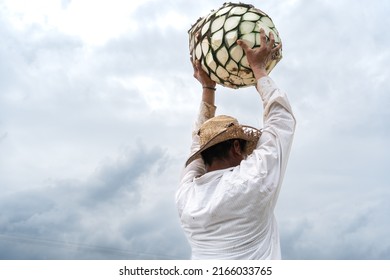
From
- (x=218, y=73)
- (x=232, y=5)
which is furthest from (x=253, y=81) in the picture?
(x=232, y=5)

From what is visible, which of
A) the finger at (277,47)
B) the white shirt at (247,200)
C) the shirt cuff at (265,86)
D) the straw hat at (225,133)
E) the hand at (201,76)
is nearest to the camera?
the white shirt at (247,200)

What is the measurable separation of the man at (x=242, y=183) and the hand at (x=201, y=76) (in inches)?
26.5

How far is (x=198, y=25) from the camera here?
472 cm

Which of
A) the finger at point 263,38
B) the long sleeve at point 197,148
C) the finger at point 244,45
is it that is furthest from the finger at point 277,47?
the long sleeve at point 197,148

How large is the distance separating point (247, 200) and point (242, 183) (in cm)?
14

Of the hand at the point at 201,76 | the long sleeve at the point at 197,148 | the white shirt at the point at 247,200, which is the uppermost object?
the hand at the point at 201,76

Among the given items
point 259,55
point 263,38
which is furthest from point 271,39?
point 259,55

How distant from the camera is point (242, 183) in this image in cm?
378

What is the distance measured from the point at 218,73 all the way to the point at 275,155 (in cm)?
107

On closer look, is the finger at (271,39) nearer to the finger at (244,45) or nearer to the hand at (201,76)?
the finger at (244,45)

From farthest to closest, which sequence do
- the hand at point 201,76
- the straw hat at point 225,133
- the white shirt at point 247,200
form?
the hand at point 201,76
the straw hat at point 225,133
the white shirt at point 247,200

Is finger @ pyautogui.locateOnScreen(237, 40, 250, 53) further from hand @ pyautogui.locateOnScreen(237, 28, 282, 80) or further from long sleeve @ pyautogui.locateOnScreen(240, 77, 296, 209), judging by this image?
long sleeve @ pyautogui.locateOnScreen(240, 77, 296, 209)

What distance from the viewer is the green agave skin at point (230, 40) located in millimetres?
4301
